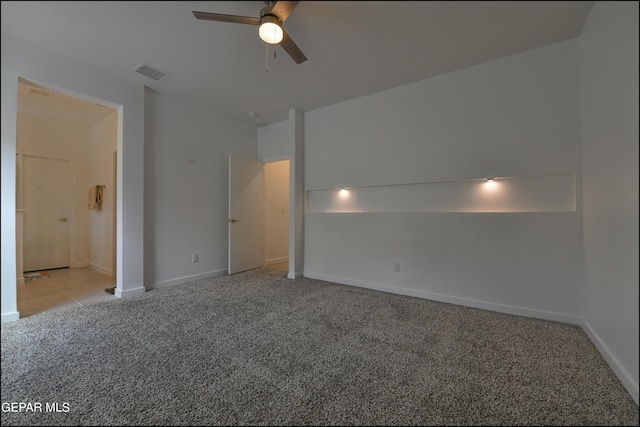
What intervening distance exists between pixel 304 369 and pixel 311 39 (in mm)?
2659

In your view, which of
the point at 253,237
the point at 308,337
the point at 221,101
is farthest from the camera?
the point at 253,237

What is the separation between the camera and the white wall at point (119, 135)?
33.4 inches

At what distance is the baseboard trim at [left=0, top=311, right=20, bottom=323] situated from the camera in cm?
Answer: 91

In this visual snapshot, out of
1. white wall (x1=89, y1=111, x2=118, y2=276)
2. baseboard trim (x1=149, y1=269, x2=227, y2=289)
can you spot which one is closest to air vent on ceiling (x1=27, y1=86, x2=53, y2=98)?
baseboard trim (x1=149, y1=269, x2=227, y2=289)

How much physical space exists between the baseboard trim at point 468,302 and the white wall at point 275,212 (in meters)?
1.81

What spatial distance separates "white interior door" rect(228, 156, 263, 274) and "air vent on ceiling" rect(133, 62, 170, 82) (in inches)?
57.2

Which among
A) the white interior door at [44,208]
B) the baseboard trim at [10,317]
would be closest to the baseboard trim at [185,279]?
the white interior door at [44,208]

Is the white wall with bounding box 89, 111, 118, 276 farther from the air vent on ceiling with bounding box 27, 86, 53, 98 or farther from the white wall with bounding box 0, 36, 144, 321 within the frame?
the air vent on ceiling with bounding box 27, 86, 53, 98

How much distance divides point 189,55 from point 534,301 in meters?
4.17

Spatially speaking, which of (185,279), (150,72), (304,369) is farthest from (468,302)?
(150,72)

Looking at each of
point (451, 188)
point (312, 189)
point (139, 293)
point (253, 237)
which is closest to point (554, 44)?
point (451, 188)

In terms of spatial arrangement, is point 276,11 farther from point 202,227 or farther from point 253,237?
point 253,237

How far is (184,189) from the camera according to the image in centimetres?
376

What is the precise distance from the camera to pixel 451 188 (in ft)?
9.69
